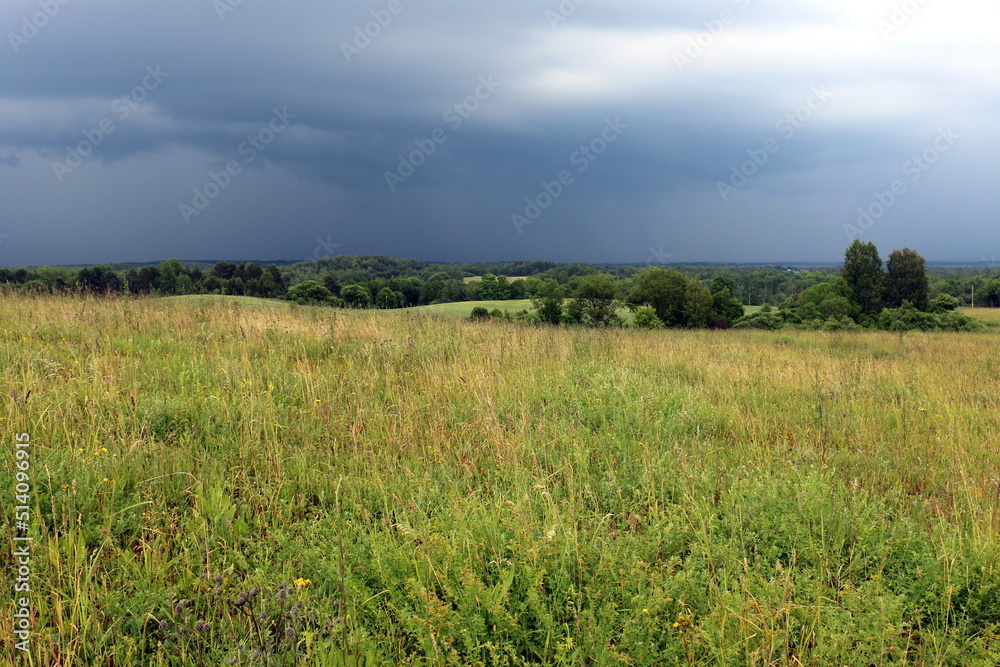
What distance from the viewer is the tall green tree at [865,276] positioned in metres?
63.9

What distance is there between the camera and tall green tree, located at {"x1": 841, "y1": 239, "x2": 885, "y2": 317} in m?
63.9

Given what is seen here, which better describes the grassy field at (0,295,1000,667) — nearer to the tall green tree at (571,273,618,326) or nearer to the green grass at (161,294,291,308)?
the green grass at (161,294,291,308)

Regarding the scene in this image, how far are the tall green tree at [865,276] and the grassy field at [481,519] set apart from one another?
70.4 meters

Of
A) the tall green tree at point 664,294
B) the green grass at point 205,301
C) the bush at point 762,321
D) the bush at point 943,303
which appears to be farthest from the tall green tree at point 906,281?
the green grass at point 205,301

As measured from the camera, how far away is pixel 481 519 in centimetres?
305

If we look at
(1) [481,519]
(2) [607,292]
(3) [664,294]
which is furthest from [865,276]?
(1) [481,519]

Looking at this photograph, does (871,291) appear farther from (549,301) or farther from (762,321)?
(549,301)

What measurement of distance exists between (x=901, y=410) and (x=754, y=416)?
178 centimetres

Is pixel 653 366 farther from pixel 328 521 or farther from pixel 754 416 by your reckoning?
pixel 328 521

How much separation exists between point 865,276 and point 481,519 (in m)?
76.7

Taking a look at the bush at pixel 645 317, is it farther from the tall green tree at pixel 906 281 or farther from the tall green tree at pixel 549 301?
the tall green tree at pixel 906 281

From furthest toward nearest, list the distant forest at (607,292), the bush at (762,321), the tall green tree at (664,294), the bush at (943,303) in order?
the tall green tree at (664,294), the bush at (943,303), the bush at (762,321), the distant forest at (607,292)

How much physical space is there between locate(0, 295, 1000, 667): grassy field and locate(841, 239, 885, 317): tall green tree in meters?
70.4

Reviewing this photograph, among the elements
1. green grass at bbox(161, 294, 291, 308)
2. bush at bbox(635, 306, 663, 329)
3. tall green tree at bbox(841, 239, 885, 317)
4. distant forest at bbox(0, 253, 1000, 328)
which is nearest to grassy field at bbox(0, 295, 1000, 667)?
green grass at bbox(161, 294, 291, 308)
